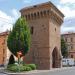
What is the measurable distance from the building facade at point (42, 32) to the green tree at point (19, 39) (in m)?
6.34

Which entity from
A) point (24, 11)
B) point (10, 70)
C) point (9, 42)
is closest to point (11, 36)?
point (9, 42)

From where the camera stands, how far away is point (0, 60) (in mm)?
70875

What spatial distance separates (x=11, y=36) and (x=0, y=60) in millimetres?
27358

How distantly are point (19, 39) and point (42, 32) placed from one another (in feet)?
26.5

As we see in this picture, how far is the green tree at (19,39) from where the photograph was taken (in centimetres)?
4372

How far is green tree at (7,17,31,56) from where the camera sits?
43719 millimetres

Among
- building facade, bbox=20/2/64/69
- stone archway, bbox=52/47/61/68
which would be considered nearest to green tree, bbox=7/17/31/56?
building facade, bbox=20/2/64/69

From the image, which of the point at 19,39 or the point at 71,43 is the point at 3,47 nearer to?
the point at 19,39

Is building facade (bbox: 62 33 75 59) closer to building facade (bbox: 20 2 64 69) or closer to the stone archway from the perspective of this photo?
the stone archway

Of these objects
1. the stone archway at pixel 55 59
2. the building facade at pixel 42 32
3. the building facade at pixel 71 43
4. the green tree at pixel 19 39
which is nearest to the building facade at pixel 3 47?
Result: the building facade at pixel 42 32

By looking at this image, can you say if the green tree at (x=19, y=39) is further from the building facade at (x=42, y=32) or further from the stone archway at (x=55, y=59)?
the stone archway at (x=55, y=59)

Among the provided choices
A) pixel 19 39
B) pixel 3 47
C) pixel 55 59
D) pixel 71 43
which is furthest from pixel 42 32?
pixel 71 43

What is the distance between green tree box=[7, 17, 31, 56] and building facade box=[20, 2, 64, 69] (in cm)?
634

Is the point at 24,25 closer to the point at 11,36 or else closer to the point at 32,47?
the point at 11,36
